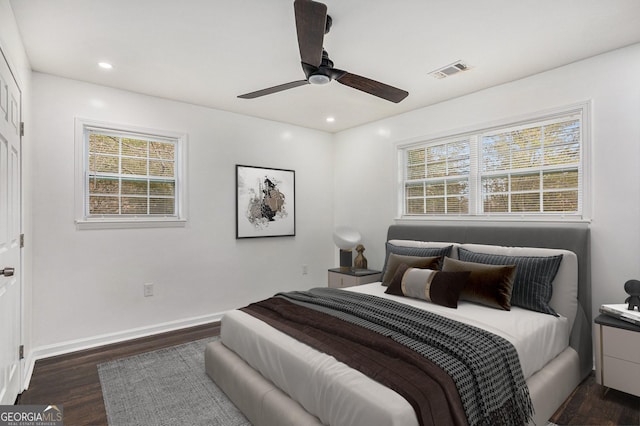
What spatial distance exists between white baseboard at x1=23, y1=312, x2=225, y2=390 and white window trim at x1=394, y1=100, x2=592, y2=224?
9.18ft

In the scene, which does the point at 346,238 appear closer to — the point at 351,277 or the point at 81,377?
the point at 351,277

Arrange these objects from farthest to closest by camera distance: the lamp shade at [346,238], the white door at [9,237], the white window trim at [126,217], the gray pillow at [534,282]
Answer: the lamp shade at [346,238], the white window trim at [126,217], the gray pillow at [534,282], the white door at [9,237]

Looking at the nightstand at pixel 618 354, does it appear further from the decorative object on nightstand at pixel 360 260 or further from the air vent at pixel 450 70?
the decorative object on nightstand at pixel 360 260

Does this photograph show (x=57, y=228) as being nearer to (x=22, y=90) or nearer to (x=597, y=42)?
(x=22, y=90)

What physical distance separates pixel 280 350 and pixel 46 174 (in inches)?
112

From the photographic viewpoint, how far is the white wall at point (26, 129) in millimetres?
2096

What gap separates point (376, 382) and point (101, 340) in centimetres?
313

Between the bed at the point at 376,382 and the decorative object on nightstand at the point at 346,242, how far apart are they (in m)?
1.14

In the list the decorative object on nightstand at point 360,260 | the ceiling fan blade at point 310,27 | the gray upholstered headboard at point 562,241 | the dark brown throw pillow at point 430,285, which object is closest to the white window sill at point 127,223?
the decorative object on nightstand at point 360,260

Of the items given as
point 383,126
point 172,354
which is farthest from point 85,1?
point 383,126

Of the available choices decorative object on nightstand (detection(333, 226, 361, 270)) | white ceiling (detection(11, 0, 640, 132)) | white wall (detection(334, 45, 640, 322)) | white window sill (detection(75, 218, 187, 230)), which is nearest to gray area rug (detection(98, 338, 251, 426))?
white window sill (detection(75, 218, 187, 230))

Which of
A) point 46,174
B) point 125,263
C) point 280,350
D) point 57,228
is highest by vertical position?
point 46,174

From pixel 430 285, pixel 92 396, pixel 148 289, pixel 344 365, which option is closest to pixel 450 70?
pixel 430 285

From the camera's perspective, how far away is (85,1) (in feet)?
7.20
